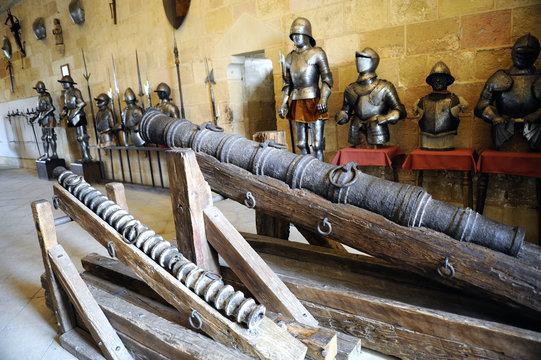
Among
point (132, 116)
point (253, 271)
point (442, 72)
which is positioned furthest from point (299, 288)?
point (132, 116)

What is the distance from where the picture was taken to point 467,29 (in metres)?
3.42

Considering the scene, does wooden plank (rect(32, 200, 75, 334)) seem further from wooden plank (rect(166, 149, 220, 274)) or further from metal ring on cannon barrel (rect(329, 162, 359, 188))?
metal ring on cannon barrel (rect(329, 162, 359, 188))

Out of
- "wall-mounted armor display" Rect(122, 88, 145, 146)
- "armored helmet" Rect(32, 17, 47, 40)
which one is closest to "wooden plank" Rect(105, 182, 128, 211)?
"wall-mounted armor display" Rect(122, 88, 145, 146)

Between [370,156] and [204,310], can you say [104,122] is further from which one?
[204,310]

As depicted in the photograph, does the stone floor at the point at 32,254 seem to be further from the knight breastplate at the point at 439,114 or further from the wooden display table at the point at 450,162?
the knight breastplate at the point at 439,114

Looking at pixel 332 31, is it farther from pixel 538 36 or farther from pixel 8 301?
pixel 8 301

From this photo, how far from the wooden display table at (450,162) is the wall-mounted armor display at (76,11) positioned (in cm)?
677

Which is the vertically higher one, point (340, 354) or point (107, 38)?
point (107, 38)

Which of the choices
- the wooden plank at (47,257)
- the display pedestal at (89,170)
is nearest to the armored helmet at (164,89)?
the display pedestal at (89,170)

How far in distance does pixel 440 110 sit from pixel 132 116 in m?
4.57

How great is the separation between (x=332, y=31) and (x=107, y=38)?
4.60m

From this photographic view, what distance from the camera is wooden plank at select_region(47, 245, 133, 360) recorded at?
1.69 metres

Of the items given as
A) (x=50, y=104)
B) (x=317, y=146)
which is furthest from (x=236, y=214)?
(x=50, y=104)

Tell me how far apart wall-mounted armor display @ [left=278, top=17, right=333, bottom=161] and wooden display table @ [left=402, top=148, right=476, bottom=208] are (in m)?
1.02
